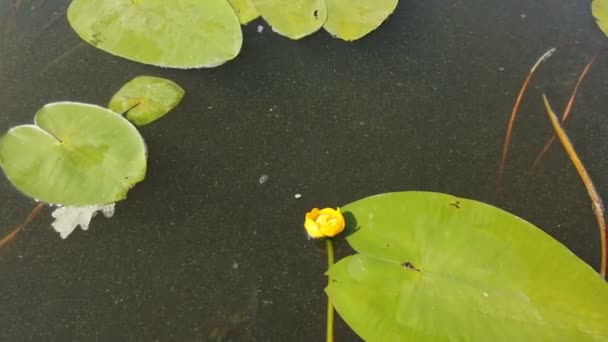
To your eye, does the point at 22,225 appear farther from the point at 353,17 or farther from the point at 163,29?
the point at 353,17

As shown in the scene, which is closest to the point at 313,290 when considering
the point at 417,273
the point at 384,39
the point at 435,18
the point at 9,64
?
the point at 417,273

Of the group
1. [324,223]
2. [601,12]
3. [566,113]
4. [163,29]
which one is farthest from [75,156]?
[601,12]

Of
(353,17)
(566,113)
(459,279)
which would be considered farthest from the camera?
(353,17)

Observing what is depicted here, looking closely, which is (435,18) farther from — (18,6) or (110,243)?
(18,6)

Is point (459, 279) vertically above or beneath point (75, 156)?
above

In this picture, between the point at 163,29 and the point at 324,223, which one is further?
the point at 163,29

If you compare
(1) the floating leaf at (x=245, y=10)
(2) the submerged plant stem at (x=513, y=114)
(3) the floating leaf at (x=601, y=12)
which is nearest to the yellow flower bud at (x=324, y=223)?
(2) the submerged plant stem at (x=513, y=114)

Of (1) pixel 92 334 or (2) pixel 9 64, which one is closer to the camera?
(1) pixel 92 334
